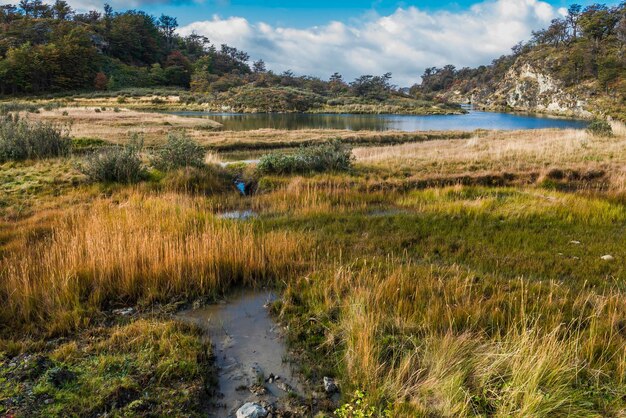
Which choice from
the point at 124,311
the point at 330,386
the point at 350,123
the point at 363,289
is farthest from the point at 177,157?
the point at 350,123

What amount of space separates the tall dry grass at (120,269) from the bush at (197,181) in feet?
16.3

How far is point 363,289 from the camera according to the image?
5223 millimetres

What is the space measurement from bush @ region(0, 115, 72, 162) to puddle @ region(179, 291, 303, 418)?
13451 mm

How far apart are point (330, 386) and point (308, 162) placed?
1153 centimetres

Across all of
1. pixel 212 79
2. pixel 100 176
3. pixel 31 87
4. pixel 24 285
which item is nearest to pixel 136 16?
pixel 212 79

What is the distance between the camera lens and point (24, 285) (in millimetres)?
5250

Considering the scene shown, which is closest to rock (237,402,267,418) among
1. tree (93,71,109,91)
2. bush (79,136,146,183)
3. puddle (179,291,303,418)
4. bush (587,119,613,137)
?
puddle (179,291,303,418)

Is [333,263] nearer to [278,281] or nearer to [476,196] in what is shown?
[278,281]

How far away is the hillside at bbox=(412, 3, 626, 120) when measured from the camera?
87562 mm

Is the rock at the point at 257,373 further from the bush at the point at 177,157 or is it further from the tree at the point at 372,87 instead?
the tree at the point at 372,87

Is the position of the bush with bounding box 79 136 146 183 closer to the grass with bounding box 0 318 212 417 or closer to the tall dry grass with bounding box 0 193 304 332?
the tall dry grass with bounding box 0 193 304 332

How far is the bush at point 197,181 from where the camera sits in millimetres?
12549

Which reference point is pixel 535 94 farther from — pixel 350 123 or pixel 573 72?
pixel 350 123

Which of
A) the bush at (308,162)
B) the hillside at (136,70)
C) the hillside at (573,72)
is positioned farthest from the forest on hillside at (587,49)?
the bush at (308,162)
